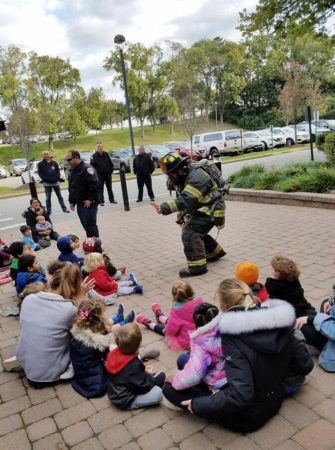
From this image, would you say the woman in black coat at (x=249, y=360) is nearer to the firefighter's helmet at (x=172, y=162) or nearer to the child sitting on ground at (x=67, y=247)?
the firefighter's helmet at (x=172, y=162)

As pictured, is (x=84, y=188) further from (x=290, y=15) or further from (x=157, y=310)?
(x=290, y=15)

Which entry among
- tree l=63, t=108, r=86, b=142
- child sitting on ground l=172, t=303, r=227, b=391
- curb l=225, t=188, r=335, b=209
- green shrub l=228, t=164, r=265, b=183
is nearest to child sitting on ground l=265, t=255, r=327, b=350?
child sitting on ground l=172, t=303, r=227, b=391

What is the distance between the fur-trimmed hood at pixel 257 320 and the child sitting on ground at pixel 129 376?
2.56 feet

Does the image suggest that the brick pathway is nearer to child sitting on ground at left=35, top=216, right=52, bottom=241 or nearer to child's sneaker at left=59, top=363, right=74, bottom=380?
child's sneaker at left=59, top=363, right=74, bottom=380

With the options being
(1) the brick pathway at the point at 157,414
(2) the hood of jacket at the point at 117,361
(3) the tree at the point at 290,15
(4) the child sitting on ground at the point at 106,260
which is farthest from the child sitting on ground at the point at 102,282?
(3) the tree at the point at 290,15

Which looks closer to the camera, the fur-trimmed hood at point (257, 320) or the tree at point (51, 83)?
the fur-trimmed hood at point (257, 320)

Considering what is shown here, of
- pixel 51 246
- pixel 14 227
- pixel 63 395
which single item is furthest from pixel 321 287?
pixel 14 227

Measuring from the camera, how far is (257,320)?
252cm

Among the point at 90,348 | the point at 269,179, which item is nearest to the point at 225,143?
the point at 269,179

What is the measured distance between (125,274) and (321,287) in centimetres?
279

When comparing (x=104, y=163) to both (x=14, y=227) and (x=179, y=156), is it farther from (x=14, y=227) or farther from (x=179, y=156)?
(x=179, y=156)

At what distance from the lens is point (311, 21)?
531 inches

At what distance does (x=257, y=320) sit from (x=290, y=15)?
1356cm

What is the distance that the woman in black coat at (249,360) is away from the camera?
2.54 m
